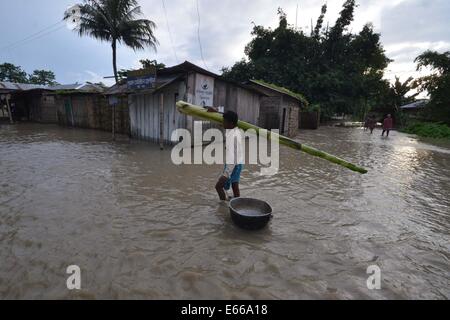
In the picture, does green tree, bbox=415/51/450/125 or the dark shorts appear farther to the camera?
green tree, bbox=415/51/450/125

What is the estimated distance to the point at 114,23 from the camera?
66.9ft

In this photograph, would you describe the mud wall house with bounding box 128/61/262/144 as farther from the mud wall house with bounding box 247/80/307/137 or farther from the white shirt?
the white shirt

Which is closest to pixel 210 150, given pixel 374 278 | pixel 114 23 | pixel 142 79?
pixel 142 79

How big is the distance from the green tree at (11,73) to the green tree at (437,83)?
56.3 m

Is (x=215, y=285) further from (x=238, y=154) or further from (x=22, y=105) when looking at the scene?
(x=22, y=105)

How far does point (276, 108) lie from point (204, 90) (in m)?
7.24

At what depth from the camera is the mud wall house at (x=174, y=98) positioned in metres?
9.77

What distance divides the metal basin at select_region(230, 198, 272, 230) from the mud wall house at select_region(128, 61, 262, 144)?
662 cm

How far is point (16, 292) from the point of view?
239 cm

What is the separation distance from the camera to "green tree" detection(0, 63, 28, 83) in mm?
39500

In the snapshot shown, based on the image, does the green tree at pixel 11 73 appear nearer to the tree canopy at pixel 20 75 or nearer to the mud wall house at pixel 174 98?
the tree canopy at pixel 20 75

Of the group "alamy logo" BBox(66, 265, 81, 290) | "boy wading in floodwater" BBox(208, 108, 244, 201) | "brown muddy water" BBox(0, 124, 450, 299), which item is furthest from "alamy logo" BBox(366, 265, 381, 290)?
"alamy logo" BBox(66, 265, 81, 290)

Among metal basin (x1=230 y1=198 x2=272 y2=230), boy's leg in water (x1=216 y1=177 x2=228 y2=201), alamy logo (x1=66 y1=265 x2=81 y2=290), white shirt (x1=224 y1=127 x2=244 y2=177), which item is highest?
white shirt (x1=224 y1=127 x2=244 y2=177)

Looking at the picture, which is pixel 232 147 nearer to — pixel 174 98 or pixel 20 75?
pixel 174 98
